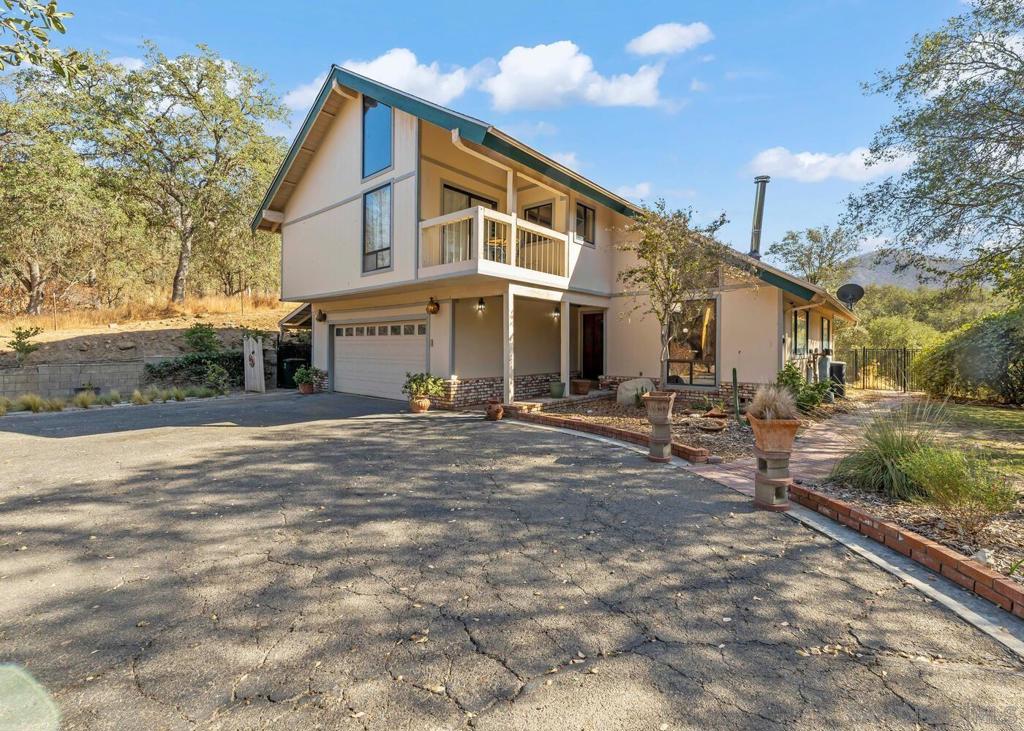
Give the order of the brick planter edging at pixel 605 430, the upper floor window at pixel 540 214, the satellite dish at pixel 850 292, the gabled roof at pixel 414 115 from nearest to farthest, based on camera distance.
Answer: the brick planter edging at pixel 605 430, the gabled roof at pixel 414 115, the upper floor window at pixel 540 214, the satellite dish at pixel 850 292

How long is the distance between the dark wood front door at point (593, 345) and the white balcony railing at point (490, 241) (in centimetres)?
269

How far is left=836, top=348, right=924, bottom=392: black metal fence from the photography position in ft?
52.3

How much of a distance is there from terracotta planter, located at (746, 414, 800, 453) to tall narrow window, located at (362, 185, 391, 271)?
8823 millimetres

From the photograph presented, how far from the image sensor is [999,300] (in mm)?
9375

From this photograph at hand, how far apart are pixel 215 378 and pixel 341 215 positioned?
637 cm

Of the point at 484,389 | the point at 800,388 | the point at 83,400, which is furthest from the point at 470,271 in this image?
the point at 83,400

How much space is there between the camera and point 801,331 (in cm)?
1245

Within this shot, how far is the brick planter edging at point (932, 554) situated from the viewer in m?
2.96

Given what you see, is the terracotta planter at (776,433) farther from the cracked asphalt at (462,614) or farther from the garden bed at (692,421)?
the garden bed at (692,421)

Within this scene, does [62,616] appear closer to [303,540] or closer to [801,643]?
[303,540]

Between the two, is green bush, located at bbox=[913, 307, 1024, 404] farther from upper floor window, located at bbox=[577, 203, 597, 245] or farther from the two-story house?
upper floor window, located at bbox=[577, 203, 597, 245]

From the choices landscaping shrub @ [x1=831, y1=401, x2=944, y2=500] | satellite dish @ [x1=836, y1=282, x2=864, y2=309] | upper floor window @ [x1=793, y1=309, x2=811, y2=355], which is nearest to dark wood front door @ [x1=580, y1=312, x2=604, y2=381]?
upper floor window @ [x1=793, y1=309, x2=811, y2=355]

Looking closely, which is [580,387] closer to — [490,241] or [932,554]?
[490,241]

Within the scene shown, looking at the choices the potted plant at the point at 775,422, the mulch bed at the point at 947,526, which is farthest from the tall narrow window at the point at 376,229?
the mulch bed at the point at 947,526
